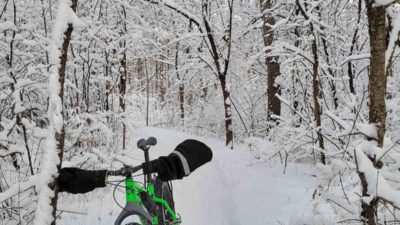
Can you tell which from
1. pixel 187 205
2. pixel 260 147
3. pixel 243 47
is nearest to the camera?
pixel 187 205

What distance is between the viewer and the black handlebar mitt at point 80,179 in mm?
2217

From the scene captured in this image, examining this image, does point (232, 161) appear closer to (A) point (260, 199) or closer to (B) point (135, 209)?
(A) point (260, 199)

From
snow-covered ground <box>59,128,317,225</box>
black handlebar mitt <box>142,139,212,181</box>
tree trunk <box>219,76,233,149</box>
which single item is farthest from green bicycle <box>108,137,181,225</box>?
tree trunk <box>219,76,233,149</box>

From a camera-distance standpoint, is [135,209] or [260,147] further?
[260,147]

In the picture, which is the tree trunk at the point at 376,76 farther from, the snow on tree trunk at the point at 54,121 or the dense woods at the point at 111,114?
the snow on tree trunk at the point at 54,121

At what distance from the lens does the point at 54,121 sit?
2.40 meters

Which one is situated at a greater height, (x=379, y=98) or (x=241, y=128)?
(x=379, y=98)

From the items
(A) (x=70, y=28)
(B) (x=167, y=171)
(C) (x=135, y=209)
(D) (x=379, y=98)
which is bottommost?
(C) (x=135, y=209)

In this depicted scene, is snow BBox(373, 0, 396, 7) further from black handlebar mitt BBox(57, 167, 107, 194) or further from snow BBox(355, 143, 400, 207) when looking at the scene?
black handlebar mitt BBox(57, 167, 107, 194)

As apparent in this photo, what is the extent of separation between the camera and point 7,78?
13.8 ft

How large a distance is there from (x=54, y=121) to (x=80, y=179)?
43cm

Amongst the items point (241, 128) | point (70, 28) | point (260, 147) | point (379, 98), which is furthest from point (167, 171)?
point (241, 128)

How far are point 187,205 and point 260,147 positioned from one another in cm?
227

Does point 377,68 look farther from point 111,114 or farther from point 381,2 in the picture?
point 111,114
